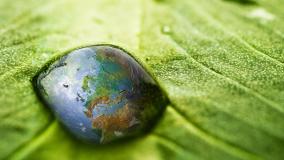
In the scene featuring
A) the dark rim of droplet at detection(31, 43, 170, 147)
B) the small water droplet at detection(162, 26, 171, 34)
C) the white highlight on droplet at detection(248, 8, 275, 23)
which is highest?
the white highlight on droplet at detection(248, 8, 275, 23)

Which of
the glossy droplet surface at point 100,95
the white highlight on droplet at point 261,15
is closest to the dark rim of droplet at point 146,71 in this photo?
the glossy droplet surface at point 100,95

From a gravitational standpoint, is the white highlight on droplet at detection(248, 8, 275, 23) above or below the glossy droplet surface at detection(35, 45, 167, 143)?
above

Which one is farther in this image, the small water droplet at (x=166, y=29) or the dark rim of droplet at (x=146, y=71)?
the small water droplet at (x=166, y=29)

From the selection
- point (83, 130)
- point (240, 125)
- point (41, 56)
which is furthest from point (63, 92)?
point (240, 125)

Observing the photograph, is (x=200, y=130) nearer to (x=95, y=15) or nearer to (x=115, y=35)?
(x=115, y=35)

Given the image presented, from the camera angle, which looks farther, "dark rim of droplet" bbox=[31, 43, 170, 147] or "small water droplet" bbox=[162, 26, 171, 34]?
"small water droplet" bbox=[162, 26, 171, 34]

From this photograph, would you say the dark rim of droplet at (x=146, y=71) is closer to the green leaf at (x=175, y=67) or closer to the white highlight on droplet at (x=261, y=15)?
the green leaf at (x=175, y=67)

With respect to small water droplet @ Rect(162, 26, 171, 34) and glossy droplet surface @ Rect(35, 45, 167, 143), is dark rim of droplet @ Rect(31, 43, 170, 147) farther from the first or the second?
small water droplet @ Rect(162, 26, 171, 34)

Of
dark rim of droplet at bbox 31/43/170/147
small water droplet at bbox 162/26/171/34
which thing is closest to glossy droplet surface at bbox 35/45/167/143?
dark rim of droplet at bbox 31/43/170/147
